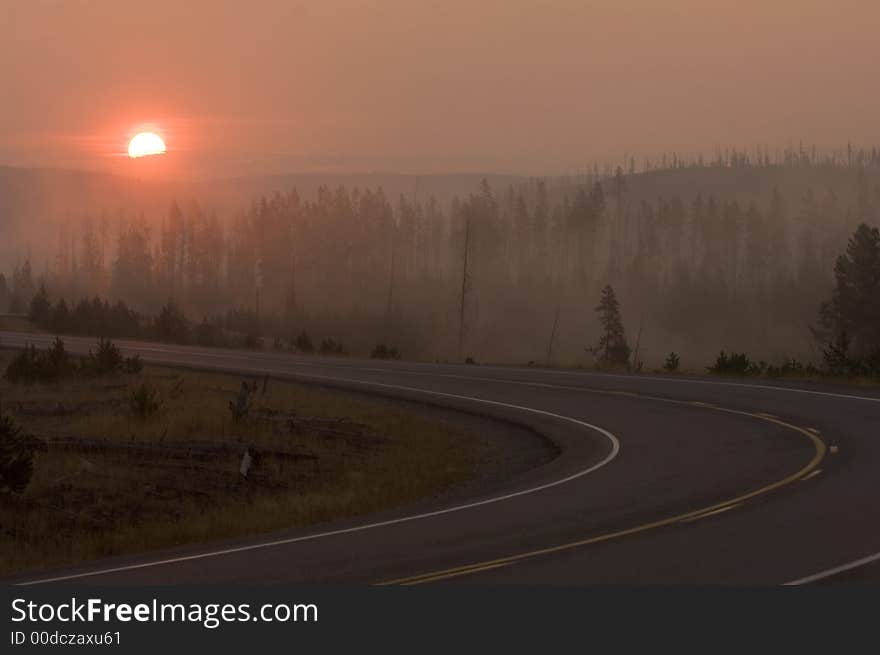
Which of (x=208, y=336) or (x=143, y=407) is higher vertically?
(x=208, y=336)

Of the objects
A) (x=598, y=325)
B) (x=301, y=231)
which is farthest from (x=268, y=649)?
(x=301, y=231)

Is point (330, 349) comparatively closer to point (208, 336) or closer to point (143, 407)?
point (208, 336)

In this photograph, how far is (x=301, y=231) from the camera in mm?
191500

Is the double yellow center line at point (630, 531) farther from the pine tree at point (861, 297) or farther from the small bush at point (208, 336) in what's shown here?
the pine tree at point (861, 297)

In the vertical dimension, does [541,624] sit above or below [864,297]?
below

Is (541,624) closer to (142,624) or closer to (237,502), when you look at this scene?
(142,624)

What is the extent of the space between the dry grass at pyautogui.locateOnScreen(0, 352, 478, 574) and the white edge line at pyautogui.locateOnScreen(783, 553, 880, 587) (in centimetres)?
708

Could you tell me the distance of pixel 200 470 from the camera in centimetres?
1886

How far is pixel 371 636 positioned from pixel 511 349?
113 m

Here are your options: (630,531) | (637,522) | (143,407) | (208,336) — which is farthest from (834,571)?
(208,336)

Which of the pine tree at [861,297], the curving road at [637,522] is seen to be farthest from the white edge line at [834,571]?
the pine tree at [861,297]

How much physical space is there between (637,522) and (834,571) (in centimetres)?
300

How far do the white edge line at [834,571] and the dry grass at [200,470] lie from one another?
7080 mm

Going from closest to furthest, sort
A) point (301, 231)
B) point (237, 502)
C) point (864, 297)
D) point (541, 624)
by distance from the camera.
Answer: point (541, 624), point (237, 502), point (864, 297), point (301, 231)
